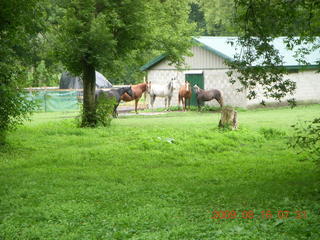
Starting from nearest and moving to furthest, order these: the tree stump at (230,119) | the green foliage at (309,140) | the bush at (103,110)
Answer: the green foliage at (309,140), the tree stump at (230,119), the bush at (103,110)

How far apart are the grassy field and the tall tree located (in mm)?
3460

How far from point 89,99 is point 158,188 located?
36.2 feet

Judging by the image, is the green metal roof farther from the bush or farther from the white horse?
→ the bush

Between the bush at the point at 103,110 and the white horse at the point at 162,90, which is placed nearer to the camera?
the bush at the point at 103,110

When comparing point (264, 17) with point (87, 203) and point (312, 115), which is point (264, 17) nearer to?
point (87, 203)

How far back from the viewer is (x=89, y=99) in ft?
64.6

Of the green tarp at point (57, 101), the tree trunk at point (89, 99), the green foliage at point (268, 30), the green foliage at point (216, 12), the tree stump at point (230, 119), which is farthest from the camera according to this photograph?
the green foliage at point (216, 12)

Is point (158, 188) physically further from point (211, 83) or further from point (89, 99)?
point (211, 83)

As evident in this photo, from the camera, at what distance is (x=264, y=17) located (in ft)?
30.3

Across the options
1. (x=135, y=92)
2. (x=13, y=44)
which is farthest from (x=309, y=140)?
(x=135, y=92)

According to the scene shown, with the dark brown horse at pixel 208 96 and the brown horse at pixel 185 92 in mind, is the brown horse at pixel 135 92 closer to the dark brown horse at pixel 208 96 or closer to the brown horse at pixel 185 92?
the brown horse at pixel 185 92

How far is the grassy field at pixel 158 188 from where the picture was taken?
6.62 m

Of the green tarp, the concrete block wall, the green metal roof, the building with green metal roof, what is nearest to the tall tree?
the green metal roof

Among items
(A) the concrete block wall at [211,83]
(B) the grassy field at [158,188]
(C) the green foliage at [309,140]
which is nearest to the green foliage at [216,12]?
(A) the concrete block wall at [211,83]
